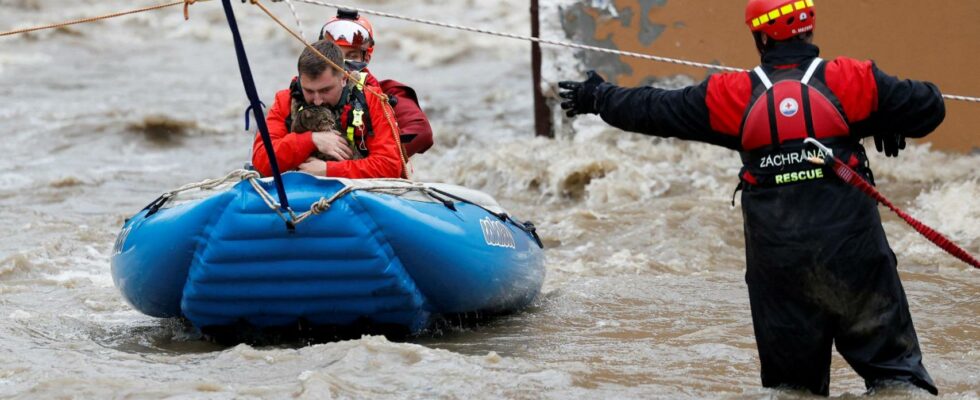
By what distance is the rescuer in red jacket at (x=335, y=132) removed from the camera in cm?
557

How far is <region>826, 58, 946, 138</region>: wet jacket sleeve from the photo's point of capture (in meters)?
4.01

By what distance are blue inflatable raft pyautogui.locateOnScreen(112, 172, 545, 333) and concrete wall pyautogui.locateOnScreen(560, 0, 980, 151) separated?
514 cm

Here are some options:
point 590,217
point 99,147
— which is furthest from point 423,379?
point 99,147

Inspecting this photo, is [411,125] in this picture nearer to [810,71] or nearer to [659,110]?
[659,110]

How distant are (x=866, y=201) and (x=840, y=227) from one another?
119mm

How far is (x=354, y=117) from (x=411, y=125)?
436 millimetres

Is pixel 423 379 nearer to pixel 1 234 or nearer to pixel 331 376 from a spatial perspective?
pixel 331 376

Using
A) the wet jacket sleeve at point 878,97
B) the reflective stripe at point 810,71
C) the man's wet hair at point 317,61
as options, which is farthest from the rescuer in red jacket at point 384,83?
the wet jacket sleeve at point 878,97

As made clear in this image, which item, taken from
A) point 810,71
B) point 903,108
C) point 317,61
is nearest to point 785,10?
point 810,71

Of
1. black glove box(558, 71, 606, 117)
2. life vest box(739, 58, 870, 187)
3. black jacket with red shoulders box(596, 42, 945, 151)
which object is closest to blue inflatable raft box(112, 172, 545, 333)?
black glove box(558, 71, 606, 117)

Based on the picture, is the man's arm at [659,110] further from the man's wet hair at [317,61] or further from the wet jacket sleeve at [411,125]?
the wet jacket sleeve at [411,125]

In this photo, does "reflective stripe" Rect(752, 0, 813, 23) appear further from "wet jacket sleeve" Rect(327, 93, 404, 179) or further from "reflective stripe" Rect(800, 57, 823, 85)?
"wet jacket sleeve" Rect(327, 93, 404, 179)

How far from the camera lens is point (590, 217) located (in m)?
9.59

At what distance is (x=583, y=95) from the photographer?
14.5ft
